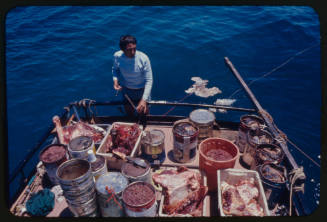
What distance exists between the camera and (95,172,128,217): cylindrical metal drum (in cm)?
437

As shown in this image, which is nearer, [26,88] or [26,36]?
[26,88]

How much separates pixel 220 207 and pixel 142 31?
18436 mm

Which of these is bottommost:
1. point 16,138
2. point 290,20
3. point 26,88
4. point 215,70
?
point 16,138

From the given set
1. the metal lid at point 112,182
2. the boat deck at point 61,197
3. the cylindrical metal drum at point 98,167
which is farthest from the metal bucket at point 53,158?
the metal lid at point 112,182

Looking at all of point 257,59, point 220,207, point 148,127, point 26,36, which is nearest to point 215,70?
point 257,59

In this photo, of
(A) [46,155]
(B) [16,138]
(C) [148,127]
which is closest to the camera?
(A) [46,155]

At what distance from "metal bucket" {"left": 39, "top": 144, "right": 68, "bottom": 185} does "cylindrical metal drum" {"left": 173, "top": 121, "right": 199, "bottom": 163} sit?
2892 mm

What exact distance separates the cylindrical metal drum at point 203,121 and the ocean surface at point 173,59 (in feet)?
20.6

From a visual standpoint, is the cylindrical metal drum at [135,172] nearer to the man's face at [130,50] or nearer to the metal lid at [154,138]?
the metal lid at [154,138]

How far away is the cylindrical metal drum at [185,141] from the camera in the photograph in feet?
18.6

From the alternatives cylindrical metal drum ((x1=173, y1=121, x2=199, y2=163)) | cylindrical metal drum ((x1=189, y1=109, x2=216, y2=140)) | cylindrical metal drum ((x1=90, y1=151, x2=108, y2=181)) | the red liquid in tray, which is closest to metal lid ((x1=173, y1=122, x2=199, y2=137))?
cylindrical metal drum ((x1=173, y1=121, x2=199, y2=163))

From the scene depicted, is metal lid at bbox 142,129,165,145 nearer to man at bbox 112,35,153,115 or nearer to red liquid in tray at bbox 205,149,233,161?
man at bbox 112,35,153,115

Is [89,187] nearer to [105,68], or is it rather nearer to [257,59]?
[105,68]

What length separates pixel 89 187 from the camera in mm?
4305
